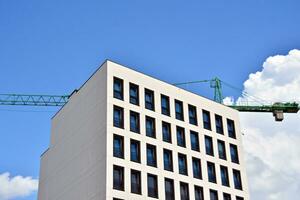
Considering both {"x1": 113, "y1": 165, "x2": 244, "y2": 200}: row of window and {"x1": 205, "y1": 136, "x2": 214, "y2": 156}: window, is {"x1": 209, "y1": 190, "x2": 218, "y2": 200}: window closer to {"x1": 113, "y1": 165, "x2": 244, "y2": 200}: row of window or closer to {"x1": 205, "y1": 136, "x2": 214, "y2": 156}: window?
{"x1": 113, "y1": 165, "x2": 244, "y2": 200}: row of window

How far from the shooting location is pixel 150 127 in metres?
66.2

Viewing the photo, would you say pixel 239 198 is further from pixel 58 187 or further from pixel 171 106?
pixel 58 187

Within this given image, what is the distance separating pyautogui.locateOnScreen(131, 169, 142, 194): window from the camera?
6031 centimetres

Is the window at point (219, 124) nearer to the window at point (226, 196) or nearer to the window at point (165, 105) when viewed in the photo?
the window at point (165, 105)

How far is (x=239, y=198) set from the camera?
Result: 229ft

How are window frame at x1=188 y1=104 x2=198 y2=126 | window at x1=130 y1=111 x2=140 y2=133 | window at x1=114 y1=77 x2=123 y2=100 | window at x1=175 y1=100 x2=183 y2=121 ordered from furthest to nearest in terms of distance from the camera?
Answer: window frame at x1=188 y1=104 x2=198 y2=126, window at x1=175 y1=100 x2=183 y2=121, window at x1=114 y1=77 x2=123 y2=100, window at x1=130 y1=111 x2=140 y2=133

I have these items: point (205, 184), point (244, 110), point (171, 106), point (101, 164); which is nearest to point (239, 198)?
point (205, 184)

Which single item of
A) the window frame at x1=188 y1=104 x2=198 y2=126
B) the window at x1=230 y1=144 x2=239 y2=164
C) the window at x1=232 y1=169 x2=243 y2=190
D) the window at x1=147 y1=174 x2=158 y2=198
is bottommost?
the window at x1=147 y1=174 x2=158 y2=198

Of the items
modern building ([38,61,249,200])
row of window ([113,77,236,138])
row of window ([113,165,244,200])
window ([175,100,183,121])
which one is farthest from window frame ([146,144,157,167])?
window ([175,100,183,121])

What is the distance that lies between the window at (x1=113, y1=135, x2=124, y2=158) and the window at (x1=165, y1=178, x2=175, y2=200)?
253 inches

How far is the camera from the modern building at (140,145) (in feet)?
200

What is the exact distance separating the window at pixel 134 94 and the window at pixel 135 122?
149cm

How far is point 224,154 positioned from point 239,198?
19.3 ft

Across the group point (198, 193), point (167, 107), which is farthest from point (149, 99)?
point (198, 193)
